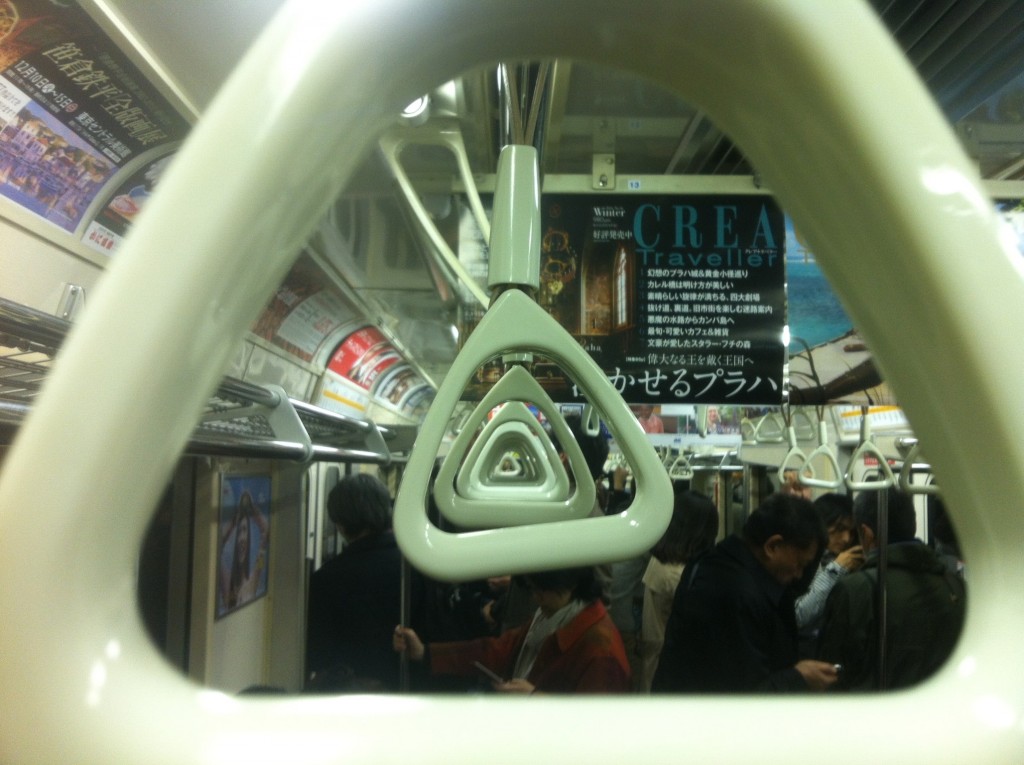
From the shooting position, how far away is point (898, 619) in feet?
8.06

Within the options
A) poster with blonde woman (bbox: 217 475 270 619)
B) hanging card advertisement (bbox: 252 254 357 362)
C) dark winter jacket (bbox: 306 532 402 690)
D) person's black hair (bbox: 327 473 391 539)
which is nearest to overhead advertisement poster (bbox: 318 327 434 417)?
hanging card advertisement (bbox: 252 254 357 362)

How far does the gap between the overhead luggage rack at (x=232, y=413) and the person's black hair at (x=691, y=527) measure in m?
1.10

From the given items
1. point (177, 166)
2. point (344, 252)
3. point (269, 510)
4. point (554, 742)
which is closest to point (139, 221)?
point (177, 166)

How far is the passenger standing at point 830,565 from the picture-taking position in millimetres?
3148

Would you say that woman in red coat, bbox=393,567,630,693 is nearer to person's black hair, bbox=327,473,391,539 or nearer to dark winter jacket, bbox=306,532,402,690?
dark winter jacket, bbox=306,532,402,690

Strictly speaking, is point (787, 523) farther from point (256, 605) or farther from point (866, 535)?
point (256, 605)

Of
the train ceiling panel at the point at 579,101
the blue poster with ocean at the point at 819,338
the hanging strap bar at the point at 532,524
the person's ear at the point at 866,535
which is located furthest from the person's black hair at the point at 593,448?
the hanging strap bar at the point at 532,524

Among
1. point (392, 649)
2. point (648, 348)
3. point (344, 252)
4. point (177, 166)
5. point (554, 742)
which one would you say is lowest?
point (392, 649)

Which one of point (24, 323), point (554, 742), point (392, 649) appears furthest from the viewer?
point (392, 649)

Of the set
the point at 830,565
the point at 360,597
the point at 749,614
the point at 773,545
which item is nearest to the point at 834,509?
the point at 830,565

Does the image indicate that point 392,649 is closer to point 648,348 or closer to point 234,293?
point 648,348

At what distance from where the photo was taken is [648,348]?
2.28 metres

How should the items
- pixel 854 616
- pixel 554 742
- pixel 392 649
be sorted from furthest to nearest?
pixel 392 649 < pixel 854 616 < pixel 554 742

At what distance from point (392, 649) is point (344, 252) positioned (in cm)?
153
